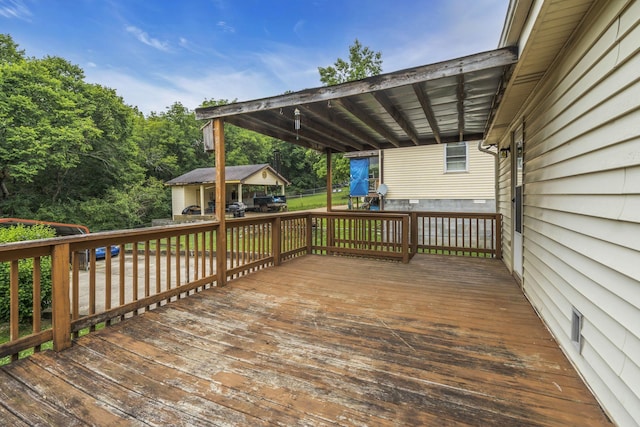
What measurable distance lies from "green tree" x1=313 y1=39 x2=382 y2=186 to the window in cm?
561

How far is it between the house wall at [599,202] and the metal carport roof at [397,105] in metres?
0.70

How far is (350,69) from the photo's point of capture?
49.7 ft

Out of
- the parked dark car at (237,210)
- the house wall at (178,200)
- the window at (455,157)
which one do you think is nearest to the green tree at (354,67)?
the window at (455,157)

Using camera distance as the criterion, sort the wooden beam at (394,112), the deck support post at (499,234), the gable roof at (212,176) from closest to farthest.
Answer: the wooden beam at (394,112)
the deck support post at (499,234)
the gable roof at (212,176)

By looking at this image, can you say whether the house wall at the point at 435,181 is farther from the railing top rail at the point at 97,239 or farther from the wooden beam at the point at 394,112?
the railing top rail at the point at 97,239

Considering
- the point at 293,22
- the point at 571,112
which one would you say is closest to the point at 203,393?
the point at 571,112

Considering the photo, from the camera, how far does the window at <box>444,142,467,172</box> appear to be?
10602 mm

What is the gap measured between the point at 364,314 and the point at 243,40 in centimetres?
1576

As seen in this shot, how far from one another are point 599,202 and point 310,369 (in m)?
1.98

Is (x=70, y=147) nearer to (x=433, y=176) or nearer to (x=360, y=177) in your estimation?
(x=360, y=177)

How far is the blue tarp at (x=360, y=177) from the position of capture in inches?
603

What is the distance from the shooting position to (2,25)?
656 inches

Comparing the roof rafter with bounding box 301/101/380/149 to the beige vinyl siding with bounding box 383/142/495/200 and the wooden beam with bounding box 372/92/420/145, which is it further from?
the beige vinyl siding with bounding box 383/142/495/200

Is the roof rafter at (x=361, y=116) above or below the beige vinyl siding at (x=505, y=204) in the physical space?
above
